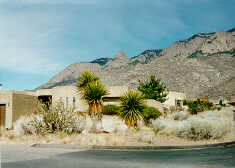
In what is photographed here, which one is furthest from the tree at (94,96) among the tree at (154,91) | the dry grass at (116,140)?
the tree at (154,91)

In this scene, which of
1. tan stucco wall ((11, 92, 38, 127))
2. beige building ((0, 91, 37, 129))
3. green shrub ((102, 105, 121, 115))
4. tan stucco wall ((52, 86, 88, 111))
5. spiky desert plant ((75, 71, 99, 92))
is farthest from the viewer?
tan stucco wall ((52, 86, 88, 111))

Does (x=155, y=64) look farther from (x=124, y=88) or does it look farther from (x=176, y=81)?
(x=124, y=88)

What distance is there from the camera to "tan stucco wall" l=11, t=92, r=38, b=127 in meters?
35.0

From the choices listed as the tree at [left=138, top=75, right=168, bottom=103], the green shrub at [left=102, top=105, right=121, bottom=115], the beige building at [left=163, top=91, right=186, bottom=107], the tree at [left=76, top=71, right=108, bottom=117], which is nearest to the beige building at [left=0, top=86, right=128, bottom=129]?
the tree at [left=76, top=71, right=108, bottom=117]

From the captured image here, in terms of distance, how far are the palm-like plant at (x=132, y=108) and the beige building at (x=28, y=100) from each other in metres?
6.17

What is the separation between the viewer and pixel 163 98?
6200 centimetres

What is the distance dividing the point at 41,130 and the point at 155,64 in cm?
11917

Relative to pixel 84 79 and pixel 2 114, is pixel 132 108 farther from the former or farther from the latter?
pixel 2 114

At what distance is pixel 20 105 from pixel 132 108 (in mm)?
18740

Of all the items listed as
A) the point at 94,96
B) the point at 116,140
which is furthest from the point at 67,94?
the point at 116,140

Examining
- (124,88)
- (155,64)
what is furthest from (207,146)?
(155,64)

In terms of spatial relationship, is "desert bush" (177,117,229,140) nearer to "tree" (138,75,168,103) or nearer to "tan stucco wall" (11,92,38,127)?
"tan stucco wall" (11,92,38,127)

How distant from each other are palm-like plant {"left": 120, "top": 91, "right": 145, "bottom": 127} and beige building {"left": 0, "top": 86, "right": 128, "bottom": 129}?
6168mm

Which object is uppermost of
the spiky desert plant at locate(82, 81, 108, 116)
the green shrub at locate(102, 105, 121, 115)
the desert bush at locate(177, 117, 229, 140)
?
the spiky desert plant at locate(82, 81, 108, 116)
